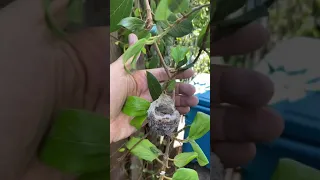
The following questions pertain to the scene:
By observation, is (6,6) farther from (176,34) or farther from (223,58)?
(176,34)

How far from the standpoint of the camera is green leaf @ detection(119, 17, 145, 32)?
0.48 m

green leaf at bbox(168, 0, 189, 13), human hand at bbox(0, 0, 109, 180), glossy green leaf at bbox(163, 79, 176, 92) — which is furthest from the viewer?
glossy green leaf at bbox(163, 79, 176, 92)

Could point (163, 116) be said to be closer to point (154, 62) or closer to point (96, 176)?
point (154, 62)

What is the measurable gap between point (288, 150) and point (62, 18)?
5.9 inches

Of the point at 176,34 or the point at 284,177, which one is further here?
the point at 176,34

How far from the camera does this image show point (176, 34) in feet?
1.66

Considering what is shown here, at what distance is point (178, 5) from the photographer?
0.44 m

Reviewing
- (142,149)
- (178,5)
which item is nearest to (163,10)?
(178,5)

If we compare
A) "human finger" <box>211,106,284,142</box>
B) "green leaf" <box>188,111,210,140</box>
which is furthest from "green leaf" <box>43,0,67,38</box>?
"green leaf" <box>188,111,210,140</box>

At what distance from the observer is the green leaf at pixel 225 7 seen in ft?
0.66

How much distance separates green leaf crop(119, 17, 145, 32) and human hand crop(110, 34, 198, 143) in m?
0.06

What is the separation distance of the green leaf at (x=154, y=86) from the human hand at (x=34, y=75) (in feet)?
1.02

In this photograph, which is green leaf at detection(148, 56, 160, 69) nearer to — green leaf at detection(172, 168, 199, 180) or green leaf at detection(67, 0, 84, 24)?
green leaf at detection(172, 168, 199, 180)

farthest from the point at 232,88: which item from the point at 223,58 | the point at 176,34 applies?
the point at 176,34
